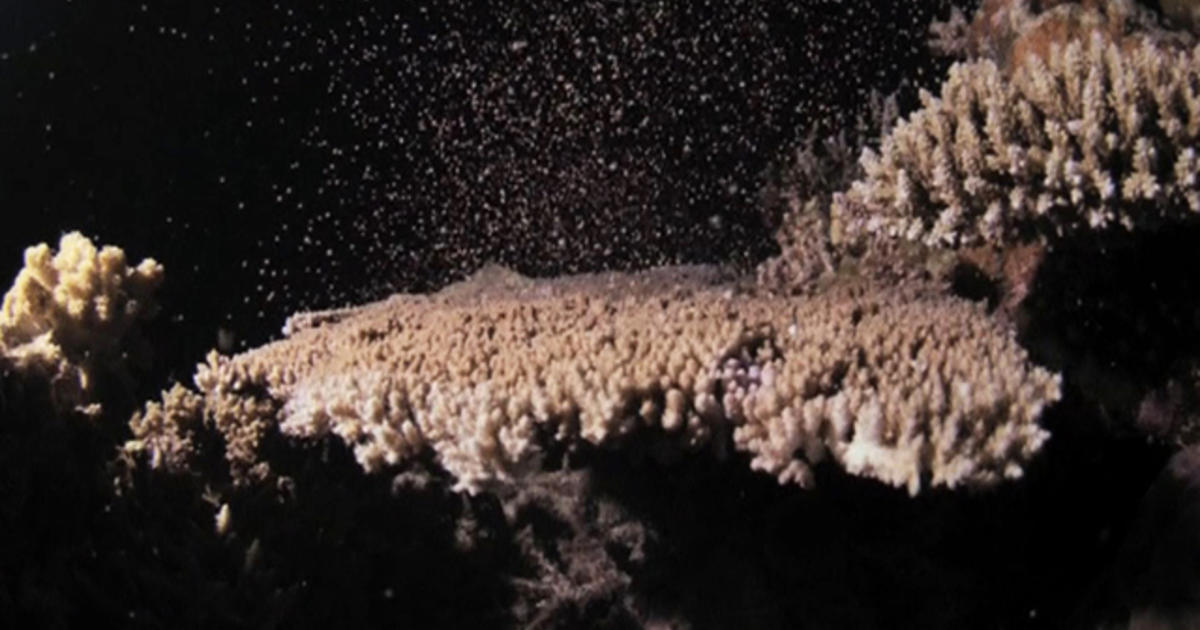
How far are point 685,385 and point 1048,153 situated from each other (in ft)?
5.52

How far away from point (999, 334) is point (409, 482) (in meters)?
2.34

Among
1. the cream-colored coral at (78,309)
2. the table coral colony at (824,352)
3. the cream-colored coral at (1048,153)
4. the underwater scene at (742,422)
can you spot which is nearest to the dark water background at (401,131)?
the underwater scene at (742,422)

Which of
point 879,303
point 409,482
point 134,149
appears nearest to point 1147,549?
point 879,303

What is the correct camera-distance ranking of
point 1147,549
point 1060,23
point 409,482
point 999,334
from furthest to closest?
point 1060,23 < point 409,482 < point 999,334 < point 1147,549

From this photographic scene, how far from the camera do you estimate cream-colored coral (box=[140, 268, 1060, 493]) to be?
2.81 meters

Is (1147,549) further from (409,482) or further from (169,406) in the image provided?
(169,406)

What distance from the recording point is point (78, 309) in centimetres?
482

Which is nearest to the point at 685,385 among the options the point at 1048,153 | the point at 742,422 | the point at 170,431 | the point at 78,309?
the point at 742,422

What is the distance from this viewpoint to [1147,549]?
9.88 ft

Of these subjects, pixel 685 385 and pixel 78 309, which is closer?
pixel 685 385

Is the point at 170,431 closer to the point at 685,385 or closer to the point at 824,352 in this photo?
the point at 685,385

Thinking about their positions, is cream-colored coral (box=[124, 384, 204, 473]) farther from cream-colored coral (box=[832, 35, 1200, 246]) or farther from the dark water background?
the dark water background

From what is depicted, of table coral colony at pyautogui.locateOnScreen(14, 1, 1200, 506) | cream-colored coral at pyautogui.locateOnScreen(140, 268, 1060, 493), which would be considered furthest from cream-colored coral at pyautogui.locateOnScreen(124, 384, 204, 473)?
cream-colored coral at pyautogui.locateOnScreen(140, 268, 1060, 493)

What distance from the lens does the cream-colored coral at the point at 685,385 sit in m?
2.81
